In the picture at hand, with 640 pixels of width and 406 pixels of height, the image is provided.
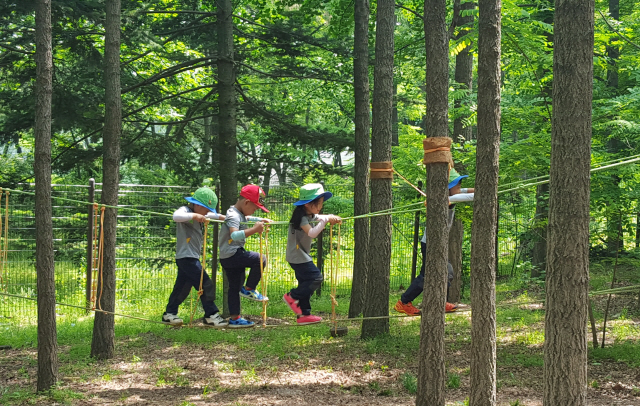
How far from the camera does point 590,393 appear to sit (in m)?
6.09

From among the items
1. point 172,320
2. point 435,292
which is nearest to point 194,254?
point 172,320

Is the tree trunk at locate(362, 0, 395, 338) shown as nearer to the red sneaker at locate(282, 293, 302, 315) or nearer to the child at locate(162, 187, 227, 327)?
the red sneaker at locate(282, 293, 302, 315)

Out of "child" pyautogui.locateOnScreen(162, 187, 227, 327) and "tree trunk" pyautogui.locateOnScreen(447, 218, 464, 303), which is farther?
"tree trunk" pyautogui.locateOnScreen(447, 218, 464, 303)

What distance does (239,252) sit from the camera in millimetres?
6180

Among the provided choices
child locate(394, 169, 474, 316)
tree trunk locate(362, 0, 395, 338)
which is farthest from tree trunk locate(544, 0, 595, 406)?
tree trunk locate(362, 0, 395, 338)

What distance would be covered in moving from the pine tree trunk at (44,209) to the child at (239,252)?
182 centimetres

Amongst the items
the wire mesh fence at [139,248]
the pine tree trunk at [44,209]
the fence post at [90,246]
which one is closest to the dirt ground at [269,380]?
the pine tree trunk at [44,209]

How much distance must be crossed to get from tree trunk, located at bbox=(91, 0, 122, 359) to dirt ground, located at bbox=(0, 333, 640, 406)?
375 mm

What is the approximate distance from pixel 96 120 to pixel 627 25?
28.2ft

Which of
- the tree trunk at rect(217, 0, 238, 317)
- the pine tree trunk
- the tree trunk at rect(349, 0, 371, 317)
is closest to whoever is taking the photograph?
the pine tree trunk

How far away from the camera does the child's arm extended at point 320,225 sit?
5723mm

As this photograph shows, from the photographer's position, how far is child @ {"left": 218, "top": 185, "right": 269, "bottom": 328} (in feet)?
19.7

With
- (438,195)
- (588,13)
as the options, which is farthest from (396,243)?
(588,13)

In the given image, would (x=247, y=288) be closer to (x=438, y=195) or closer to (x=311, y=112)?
(x=438, y=195)
